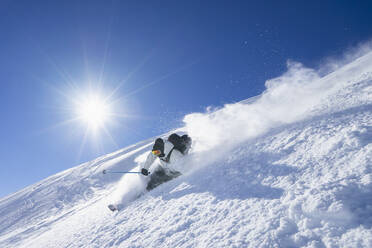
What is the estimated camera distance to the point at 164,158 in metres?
6.74

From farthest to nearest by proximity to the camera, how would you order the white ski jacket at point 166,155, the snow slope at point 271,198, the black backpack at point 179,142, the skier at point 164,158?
1. the black backpack at point 179,142
2. the white ski jacket at point 166,155
3. the skier at point 164,158
4. the snow slope at point 271,198

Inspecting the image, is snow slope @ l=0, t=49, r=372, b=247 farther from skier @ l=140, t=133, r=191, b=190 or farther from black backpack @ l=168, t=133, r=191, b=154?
black backpack @ l=168, t=133, r=191, b=154

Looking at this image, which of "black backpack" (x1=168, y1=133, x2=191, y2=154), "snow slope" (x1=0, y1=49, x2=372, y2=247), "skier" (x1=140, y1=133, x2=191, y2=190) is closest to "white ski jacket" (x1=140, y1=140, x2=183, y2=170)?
"skier" (x1=140, y1=133, x2=191, y2=190)

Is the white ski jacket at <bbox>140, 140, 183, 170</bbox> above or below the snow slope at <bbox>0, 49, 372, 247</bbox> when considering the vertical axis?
above

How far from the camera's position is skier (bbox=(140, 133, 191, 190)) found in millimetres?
6582

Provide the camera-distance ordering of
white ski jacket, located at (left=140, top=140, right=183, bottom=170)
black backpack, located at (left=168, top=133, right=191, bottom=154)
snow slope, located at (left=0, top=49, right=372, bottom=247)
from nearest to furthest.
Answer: snow slope, located at (left=0, top=49, right=372, bottom=247)
white ski jacket, located at (left=140, top=140, right=183, bottom=170)
black backpack, located at (left=168, top=133, right=191, bottom=154)

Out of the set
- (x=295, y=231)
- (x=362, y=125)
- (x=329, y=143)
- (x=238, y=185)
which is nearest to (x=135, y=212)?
(x=238, y=185)

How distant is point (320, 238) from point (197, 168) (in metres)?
4.43

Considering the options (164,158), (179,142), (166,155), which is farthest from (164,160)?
(179,142)

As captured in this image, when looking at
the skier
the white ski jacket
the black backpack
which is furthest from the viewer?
the black backpack

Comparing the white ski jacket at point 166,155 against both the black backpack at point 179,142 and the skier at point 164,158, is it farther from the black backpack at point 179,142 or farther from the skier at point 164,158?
the black backpack at point 179,142

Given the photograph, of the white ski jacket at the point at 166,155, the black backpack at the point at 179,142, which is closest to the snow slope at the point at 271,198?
the white ski jacket at the point at 166,155

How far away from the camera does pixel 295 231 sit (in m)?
2.27

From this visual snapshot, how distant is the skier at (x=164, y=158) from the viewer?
658 cm
